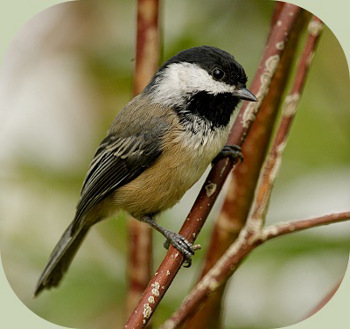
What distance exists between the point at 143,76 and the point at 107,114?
82 millimetres

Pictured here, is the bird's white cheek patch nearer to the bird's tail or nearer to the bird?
the bird

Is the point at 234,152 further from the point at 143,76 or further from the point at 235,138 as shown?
the point at 143,76

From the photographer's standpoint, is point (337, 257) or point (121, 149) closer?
point (337, 257)

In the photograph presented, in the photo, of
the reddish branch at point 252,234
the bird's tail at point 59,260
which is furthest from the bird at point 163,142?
the reddish branch at point 252,234

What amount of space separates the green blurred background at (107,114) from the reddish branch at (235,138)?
0.04 meters

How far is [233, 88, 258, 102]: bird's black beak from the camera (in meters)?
0.86

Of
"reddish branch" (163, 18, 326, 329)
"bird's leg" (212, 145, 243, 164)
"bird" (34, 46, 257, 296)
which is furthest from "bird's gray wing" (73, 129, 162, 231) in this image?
"reddish branch" (163, 18, 326, 329)

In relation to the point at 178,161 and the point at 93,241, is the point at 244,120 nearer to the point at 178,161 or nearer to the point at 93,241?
the point at 178,161

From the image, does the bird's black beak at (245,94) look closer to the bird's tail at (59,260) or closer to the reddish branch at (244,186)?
the reddish branch at (244,186)

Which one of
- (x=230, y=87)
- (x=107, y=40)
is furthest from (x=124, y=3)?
(x=230, y=87)

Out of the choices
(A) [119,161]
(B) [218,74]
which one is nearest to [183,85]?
(B) [218,74]

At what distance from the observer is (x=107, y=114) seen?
0.90 m

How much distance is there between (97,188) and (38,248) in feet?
0.45

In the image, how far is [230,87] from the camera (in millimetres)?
917
